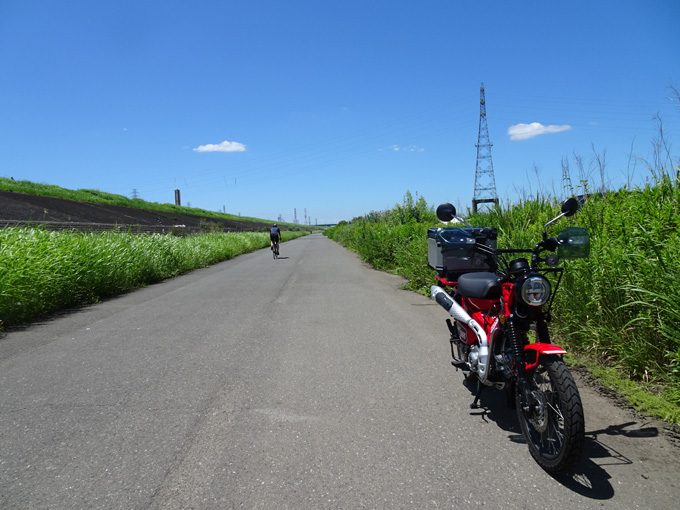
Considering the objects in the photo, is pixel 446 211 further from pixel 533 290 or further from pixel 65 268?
pixel 65 268

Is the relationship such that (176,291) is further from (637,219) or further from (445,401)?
(637,219)

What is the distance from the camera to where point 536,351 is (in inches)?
108

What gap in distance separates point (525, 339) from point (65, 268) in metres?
9.06

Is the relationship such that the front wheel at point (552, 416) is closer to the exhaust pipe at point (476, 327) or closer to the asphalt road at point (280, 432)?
the asphalt road at point (280, 432)

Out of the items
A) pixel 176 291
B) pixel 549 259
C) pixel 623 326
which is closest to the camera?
pixel 549 259

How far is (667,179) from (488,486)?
13.0 ft

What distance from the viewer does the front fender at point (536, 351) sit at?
265cm

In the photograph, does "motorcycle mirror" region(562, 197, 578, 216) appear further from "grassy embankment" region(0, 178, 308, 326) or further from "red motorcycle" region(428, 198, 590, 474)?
"grassy embankment" region(0, 178, 308, 326)

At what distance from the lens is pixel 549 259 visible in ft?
9.80

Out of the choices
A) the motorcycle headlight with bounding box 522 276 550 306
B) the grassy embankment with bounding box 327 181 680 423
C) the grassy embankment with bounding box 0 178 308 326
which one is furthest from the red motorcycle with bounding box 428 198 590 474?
the grassy embankment with bounding box 0 178 308 326

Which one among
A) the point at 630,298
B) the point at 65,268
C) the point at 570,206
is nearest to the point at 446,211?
the point at 570,206

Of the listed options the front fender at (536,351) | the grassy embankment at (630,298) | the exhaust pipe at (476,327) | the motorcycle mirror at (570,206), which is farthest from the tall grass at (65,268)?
the grassy embankment at (630,298)

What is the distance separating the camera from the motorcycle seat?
3.14 metres

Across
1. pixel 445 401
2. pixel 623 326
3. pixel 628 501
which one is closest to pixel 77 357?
pixel 445 401
